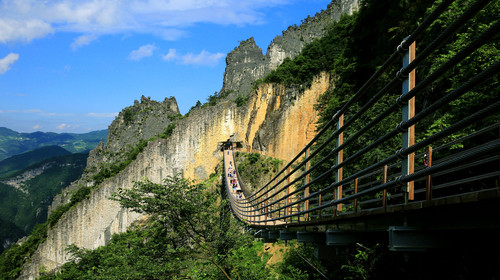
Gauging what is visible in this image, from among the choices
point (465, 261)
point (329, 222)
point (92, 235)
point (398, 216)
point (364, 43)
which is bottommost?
point (92, 235)

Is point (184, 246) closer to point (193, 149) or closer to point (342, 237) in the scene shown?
point (342, 237)

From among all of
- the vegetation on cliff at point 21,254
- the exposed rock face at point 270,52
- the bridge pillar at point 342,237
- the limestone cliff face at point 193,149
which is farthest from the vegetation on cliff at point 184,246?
the exposed rock face at point 270,52

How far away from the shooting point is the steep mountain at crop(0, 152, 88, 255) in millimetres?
88769

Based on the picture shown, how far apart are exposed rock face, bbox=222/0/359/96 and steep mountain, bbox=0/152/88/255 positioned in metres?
46.4

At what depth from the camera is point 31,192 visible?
348ft

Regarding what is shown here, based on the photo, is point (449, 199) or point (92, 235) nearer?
point (449, 199)

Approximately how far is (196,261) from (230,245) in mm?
963

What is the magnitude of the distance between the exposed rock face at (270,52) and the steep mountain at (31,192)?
46.4m

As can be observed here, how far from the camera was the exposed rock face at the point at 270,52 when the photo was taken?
5878 centimetres

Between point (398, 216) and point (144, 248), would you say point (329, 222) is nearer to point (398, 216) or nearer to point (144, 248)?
point (398, 216)

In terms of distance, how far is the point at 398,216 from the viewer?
3.04 meters

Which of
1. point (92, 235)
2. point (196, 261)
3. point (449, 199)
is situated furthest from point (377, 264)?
point (92, 235)

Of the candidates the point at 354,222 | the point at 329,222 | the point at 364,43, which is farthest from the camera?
the point at 364,43

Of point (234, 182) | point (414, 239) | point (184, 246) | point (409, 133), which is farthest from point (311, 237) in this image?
point (234, 182)
